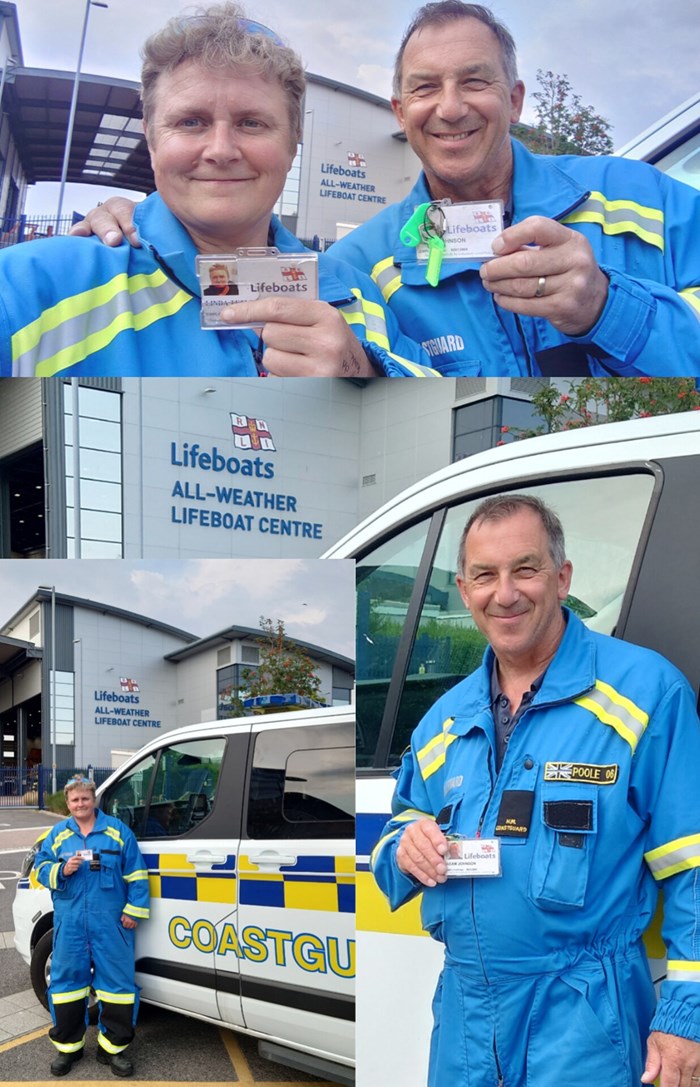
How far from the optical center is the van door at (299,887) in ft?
9.16

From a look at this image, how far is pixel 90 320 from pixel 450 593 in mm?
1093

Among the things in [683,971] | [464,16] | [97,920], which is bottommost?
[97,920]

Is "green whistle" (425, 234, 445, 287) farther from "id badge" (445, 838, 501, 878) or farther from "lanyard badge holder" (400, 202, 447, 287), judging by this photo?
"id badge" (445, 838, 501, 878)

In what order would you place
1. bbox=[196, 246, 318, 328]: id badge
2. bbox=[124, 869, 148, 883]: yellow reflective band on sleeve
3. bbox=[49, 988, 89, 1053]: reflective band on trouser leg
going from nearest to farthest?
1. bbox=[196, 246, 318, 328]: id badge
2. bbox=[49, 988, 89, 1053]: reflective band on trouser leg
3. bbox=[124, 869, 148, 883]: yellow reflective band on sleeve

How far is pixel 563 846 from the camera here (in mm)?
1858

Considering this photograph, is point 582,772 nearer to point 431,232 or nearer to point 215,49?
point 431,232

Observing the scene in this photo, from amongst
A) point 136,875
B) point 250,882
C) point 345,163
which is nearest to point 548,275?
point 345,163

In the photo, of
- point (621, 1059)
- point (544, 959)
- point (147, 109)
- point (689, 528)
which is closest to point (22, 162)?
point (147, 109)

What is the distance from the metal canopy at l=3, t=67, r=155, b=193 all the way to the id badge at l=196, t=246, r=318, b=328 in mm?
288

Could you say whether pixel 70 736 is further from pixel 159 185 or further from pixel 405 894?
pixel 159 185

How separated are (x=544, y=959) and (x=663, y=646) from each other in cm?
60

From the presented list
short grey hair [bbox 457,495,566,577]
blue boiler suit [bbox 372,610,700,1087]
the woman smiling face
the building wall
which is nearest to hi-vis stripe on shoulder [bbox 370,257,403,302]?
the building wall

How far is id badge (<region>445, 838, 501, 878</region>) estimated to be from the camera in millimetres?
1923

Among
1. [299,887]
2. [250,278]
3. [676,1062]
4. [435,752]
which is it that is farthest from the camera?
[299,887]
